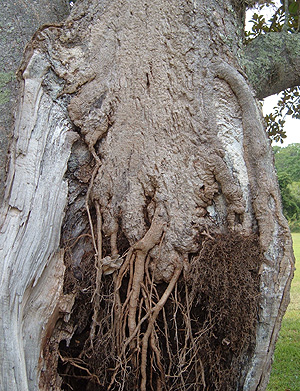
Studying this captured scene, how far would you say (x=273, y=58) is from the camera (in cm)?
318

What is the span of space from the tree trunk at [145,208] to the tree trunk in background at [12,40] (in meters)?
0.22

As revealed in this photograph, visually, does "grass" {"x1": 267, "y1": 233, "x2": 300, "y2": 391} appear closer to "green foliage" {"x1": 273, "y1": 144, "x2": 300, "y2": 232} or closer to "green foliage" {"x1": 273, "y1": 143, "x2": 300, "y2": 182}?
"green foliage" {"x1": 273, "y1": 144, "x2": 300, "y2": 232}

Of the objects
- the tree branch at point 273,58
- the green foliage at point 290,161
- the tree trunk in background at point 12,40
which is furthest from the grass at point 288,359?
the green foliage at point 290,161

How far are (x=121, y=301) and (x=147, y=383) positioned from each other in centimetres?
48

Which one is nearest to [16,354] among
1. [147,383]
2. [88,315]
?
[88,315]

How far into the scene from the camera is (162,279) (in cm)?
219

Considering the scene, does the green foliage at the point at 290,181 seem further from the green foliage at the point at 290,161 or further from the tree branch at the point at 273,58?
the tree branch at the point at 273,58

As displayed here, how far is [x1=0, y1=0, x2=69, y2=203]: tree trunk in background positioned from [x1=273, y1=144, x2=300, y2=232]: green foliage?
2021cm

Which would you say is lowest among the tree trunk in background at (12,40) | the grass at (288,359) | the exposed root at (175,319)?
the grass at (288,359)

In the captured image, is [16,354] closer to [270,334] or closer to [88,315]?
[88,315]

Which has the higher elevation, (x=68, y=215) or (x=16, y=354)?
(x=68, y=215)

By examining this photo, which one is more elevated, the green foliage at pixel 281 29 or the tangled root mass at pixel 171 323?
the green foliage at pixel 281 29

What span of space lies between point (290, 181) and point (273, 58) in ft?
96.5

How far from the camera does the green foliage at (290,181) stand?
28.9 meters
